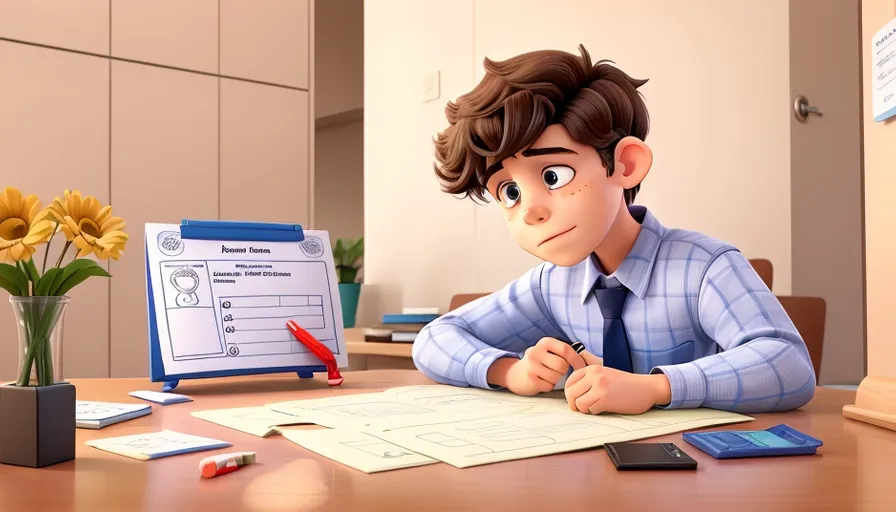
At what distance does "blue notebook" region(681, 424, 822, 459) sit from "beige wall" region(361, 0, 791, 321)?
171 centimetres

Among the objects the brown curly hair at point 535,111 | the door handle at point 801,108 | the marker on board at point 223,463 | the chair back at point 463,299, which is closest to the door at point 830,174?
the door handle at point 801,108

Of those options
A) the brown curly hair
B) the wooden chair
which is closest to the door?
the wooden chair

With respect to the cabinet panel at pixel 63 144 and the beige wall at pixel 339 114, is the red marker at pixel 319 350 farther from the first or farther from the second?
the beige wall at pixel 339 114

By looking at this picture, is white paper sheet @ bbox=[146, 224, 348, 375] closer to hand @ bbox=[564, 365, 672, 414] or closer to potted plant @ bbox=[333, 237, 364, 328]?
hand @ bbox=[564, 365, 672, 414]

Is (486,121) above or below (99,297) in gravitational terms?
above

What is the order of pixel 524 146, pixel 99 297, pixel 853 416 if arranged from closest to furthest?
pixel 853 416, pixel 524 146, pixel 99 297

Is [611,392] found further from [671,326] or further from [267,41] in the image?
[267,41]

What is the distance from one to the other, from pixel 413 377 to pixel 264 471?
0.70m

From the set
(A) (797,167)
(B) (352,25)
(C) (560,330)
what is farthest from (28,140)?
(B) (352,25)

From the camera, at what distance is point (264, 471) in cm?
64

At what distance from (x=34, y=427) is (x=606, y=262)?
0.76 m

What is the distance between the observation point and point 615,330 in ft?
3.73

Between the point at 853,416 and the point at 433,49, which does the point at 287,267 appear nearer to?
the point at 853,416

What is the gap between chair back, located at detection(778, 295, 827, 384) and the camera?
1.83 m
